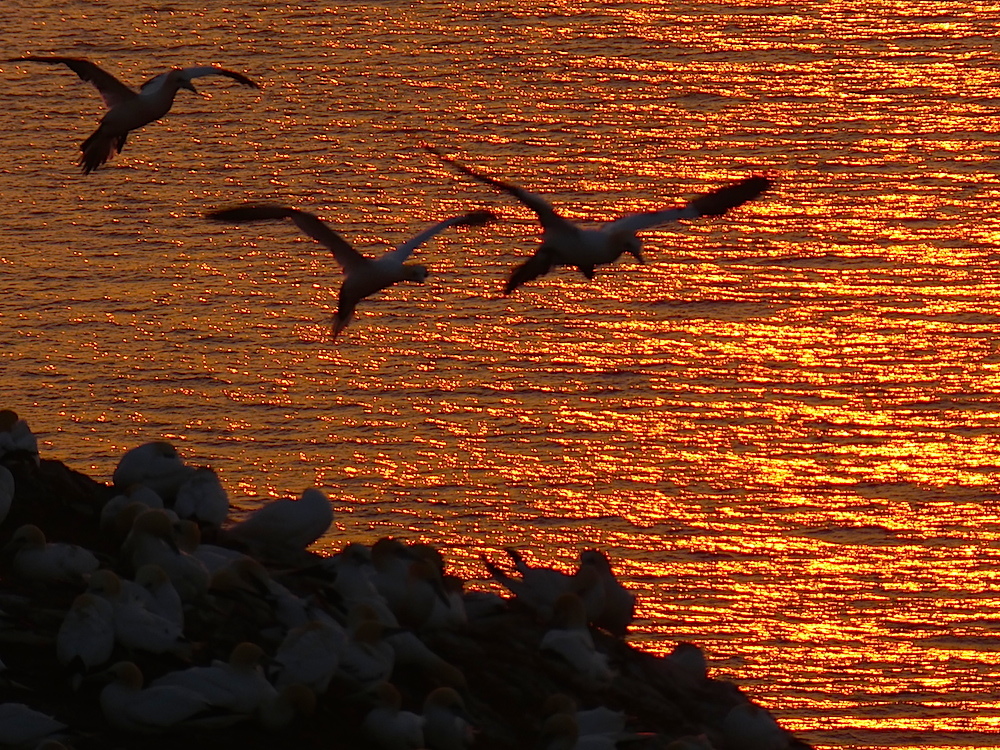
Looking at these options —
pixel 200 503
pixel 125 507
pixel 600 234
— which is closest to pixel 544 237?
pixel 600 234

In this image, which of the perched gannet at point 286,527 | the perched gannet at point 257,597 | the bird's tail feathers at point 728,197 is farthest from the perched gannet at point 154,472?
the bird's tail feathers at point 728,197

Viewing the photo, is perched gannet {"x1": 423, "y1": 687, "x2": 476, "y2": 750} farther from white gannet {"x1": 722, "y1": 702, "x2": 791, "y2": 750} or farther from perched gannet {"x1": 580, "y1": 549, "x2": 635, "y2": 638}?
perched gannet {"x1": 580, "y1": 549, "x2": 635, "y2": 638}

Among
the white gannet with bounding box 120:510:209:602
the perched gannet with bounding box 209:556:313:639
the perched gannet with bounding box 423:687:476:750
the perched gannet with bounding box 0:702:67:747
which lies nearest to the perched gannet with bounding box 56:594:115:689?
the perched gannet with bounding box 0:702:67:747

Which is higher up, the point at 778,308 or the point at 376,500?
the point at 778,308

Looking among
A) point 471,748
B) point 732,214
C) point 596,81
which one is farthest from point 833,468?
point 596,81

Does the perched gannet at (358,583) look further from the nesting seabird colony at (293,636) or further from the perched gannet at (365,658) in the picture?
the perched gannet at (365,658)

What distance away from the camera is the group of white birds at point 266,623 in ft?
39.8

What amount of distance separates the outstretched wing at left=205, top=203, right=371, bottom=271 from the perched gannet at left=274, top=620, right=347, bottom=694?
3.23 metres

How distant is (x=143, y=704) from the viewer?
39.1 feet

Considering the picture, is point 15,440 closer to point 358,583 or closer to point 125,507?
point 125,507

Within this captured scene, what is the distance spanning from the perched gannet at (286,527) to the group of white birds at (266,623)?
1cm

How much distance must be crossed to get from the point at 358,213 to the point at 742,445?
7139mm

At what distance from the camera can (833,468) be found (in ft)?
69.9

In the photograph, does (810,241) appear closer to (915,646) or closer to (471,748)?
(915,646)
